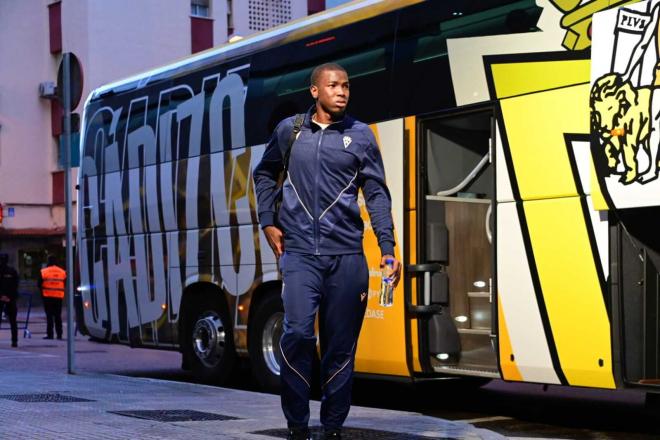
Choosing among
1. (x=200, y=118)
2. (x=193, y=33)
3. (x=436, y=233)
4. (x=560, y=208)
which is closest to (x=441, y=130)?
(x=436, y=233)

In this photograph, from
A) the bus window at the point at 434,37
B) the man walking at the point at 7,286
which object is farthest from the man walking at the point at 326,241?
the man walking at the point at 7,286

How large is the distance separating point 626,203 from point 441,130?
227 cm

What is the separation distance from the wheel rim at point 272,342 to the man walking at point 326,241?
564 cm

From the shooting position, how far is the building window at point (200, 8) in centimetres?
4016

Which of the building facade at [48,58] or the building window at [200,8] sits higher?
the building window at [200,8]

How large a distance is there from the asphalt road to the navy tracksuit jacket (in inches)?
125

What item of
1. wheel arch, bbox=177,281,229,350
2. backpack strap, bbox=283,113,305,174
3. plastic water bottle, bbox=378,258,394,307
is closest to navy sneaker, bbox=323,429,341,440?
plastic water bottle, bbox=378,258,394,307

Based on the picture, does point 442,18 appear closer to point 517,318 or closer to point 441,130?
point 441,130

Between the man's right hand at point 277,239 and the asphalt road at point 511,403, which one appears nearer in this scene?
the man's right hand at point 277,239

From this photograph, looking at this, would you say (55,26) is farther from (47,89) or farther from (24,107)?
(24,107)

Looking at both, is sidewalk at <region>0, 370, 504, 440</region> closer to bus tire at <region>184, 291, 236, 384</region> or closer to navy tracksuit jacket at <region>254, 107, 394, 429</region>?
navy tracksuit jacket at <region>254, 107, 394, 429</region>

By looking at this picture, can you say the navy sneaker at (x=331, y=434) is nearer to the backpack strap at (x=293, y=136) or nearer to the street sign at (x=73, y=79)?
the backpack strap at (x=293, y=136)

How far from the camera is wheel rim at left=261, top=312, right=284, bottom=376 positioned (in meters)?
12.4

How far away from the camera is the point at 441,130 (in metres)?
10.4
